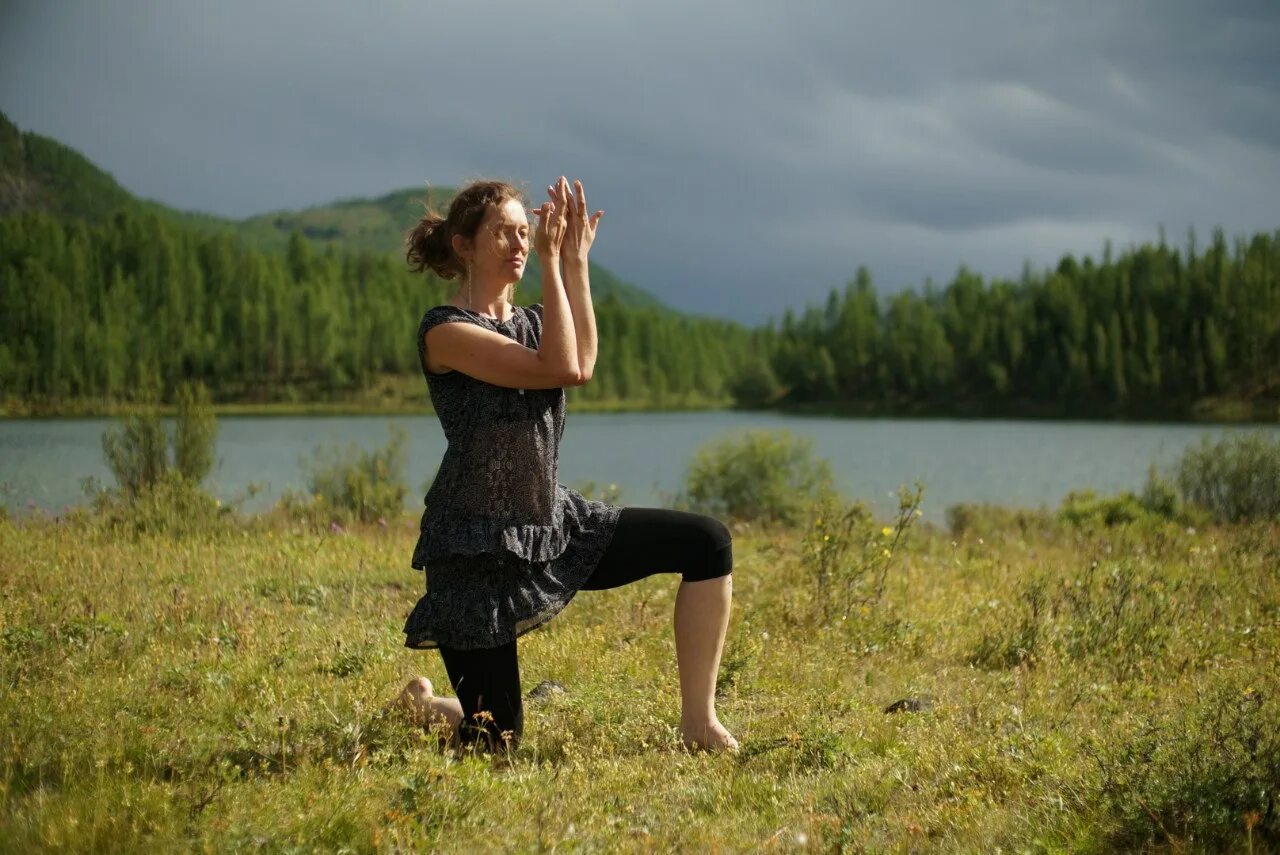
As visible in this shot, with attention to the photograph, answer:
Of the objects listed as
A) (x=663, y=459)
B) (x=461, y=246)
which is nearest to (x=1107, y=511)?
(x=461, y=246)

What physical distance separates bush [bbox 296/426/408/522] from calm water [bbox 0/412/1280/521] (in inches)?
19.3

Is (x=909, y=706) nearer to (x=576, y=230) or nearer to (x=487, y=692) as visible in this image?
(x=487, y=692)

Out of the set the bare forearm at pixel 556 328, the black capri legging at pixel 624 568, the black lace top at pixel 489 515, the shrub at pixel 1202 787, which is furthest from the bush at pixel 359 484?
the shrub at pixel 1202 787

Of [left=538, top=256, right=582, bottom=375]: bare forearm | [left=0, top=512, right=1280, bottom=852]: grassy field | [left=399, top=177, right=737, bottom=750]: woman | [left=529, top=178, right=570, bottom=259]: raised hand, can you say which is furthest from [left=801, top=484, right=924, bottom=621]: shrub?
[left=529, top=178, right=570, bottom=259]: raised hand

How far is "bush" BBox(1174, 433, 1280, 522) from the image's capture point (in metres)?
16.3

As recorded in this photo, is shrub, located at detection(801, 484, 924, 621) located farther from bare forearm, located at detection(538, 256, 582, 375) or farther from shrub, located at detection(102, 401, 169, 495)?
shrub, located at detection(102, 401, 169, 495)

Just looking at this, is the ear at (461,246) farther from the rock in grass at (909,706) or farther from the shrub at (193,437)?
the shrub at (193,437)

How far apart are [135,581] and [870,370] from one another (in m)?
103

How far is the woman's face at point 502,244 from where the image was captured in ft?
13.2

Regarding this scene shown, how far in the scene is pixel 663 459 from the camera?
34844mm

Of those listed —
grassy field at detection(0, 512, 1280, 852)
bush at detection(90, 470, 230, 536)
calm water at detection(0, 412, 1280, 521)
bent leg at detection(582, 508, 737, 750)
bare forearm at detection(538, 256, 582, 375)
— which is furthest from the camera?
calm water at detection(0, 412, 1280, 521)

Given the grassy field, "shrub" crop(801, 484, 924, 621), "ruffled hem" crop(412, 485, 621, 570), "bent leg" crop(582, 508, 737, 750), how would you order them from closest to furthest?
the grassy field, "ruffled hem" crop(412, 485, 621, 570), "bent leg" crop(582, 508, 737, 750), "shrub" crop(801, 484, 924, 621)

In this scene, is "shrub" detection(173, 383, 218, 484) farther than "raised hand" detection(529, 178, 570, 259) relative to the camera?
Yes

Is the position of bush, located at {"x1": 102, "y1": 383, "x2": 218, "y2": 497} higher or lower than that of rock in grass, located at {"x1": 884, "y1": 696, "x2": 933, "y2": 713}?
higher
